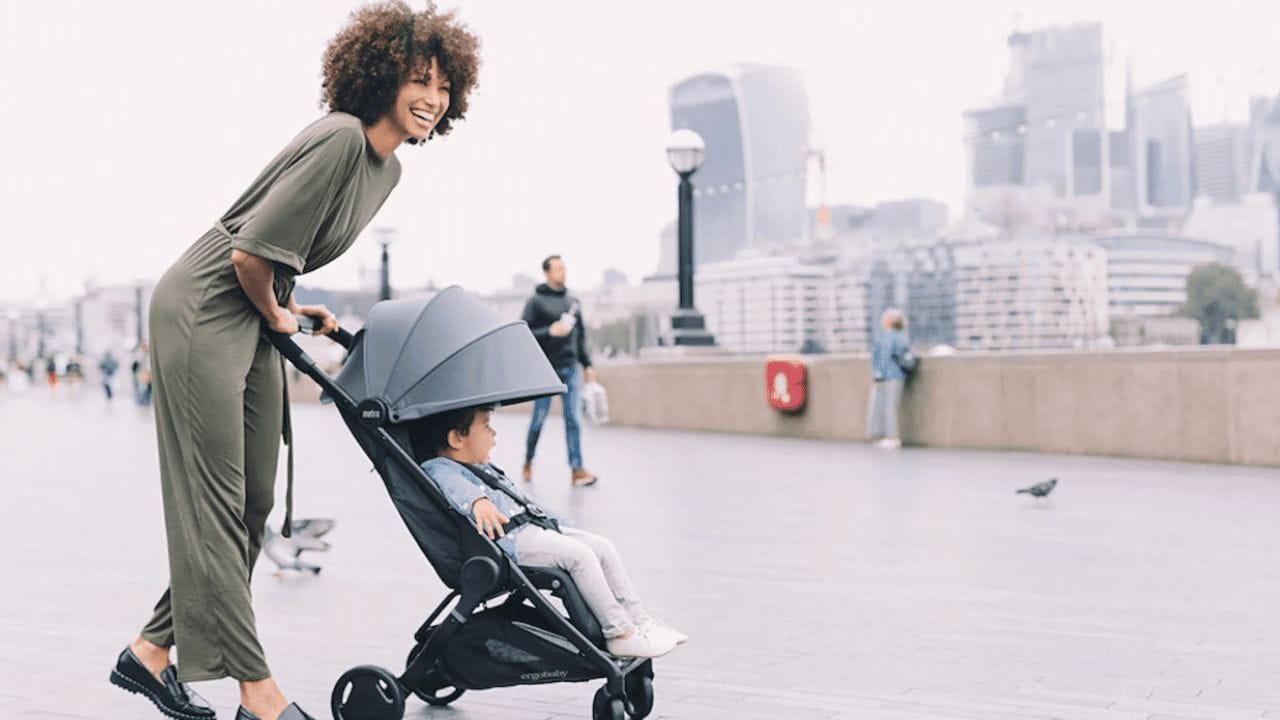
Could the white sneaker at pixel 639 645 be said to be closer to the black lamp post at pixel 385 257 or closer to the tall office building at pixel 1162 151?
the black lamp post at pixel 385 257

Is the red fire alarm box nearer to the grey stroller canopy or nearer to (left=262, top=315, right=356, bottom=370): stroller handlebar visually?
the grey stroller canopy

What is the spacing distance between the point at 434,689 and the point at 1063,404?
1103 centimetres

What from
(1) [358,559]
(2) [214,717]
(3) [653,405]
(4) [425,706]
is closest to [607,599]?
(4) [425,706]

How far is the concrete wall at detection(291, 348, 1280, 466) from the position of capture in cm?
1259

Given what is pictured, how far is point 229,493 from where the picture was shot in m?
3.69

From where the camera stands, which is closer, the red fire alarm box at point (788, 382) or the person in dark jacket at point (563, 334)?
the person in dark jacket at point (563, 334)

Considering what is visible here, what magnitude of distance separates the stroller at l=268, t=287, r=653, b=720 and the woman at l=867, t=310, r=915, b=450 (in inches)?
459

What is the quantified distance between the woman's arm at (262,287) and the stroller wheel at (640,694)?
4.08ft

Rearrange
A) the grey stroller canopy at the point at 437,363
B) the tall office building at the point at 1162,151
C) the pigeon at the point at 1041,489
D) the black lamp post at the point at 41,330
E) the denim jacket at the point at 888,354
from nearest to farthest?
the grey stroller canopy at the point at 437,363, the pigeon at the point at 1041,489, the denim jacket at the point at 888,354, the tall office building at the point at 1162,151, the black lamp post at the point at 41,330

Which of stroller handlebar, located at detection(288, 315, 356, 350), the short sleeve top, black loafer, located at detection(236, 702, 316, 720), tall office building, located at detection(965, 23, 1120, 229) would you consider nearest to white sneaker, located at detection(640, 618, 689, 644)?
black loafer, located at detection(236, 702, 316, 720)

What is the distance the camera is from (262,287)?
3.56 m

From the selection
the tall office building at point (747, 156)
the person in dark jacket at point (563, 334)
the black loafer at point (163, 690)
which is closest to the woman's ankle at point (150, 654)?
the black loafer at point (163, 690)

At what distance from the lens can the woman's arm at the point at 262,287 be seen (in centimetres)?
351

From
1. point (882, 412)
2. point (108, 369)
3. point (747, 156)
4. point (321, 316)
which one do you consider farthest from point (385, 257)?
point (747, 156)
